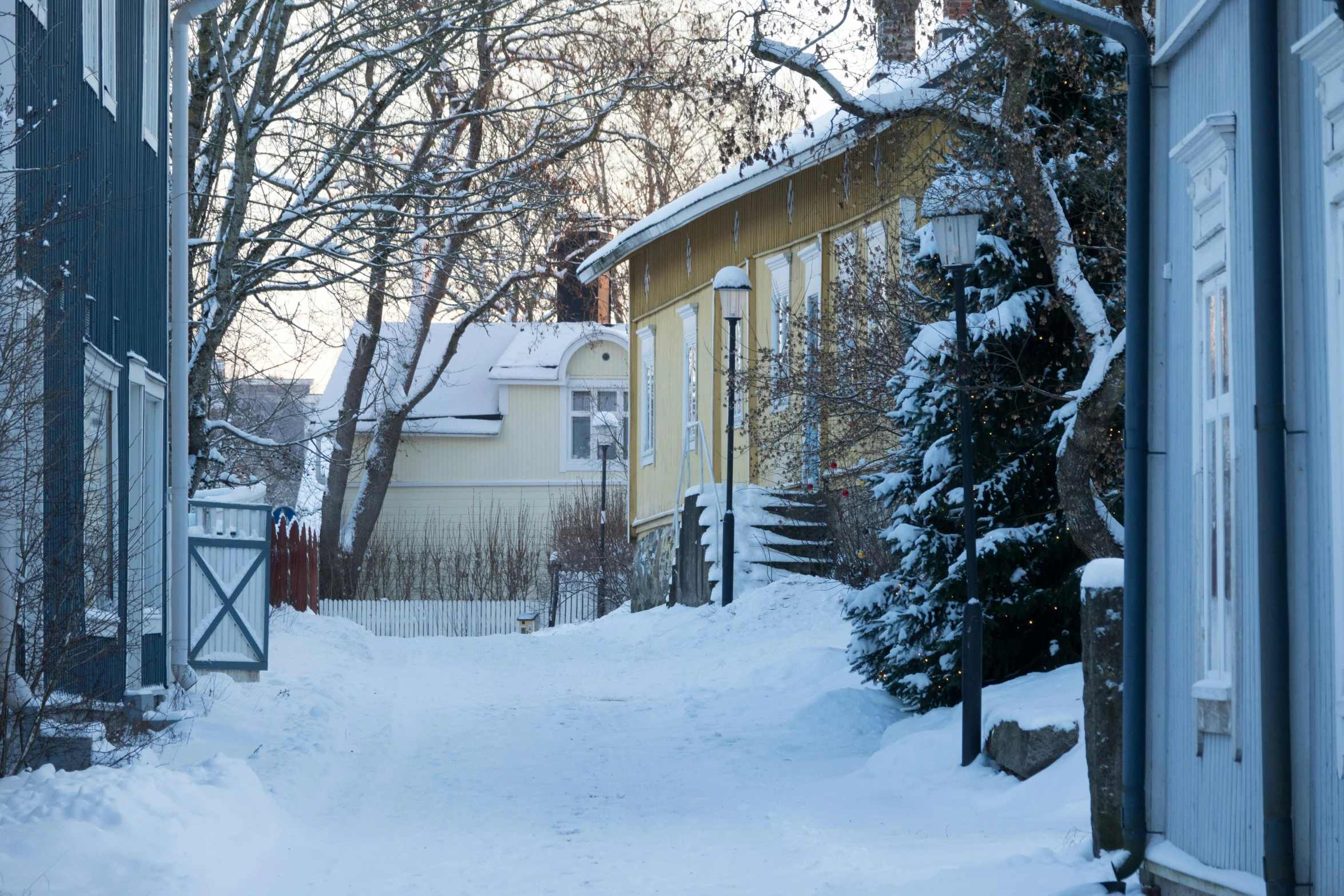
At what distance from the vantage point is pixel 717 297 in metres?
24.3

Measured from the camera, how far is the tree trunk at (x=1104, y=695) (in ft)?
23.5

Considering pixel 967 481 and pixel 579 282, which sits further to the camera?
pixel 579 282

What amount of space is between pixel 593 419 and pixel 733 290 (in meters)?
20.3

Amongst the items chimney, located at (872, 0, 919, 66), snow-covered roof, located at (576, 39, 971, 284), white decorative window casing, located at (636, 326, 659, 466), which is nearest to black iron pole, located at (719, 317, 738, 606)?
snow-covered roof, located at (576, 39, 971, 284)

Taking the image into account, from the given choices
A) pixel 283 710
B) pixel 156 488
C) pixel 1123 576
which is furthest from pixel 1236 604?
pixel 156 488

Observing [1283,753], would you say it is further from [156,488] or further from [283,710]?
[156,488]

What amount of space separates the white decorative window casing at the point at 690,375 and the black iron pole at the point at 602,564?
5.44m

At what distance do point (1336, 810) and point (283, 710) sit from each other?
896 cm

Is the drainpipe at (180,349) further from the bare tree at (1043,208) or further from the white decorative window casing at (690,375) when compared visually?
the white decorative window casing at (690,375)

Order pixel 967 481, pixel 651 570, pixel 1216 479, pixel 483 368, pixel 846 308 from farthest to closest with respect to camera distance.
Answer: pixel 483 368 → pixel 651 570 → pixel 846 308 → pixel 967 481 → pixel 1216 479

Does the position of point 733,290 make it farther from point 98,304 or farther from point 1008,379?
point 98,304

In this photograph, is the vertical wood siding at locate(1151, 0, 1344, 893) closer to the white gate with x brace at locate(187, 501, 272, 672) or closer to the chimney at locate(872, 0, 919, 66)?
the chimney at locate(872, 0, 919, 66)

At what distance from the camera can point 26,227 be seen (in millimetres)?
7773

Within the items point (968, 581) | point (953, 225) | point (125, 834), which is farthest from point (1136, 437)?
point (125, 834)
